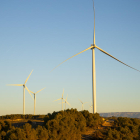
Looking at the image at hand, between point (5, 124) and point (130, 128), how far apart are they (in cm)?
1922

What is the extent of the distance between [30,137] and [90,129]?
1558 centimetres

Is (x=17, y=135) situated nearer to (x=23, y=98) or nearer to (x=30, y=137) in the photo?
(x=30, y=137)

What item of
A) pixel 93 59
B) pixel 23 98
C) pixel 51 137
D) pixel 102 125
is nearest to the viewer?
pixel 51 137

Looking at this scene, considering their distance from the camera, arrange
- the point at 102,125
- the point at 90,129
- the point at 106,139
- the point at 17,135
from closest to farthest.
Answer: the point at 17,135
the point at 106,139
the point at 90,129
the point at 102,125

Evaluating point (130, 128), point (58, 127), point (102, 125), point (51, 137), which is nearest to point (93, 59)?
point (102, 125)

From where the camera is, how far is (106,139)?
27.6 m

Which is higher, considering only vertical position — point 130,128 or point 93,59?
point 93,59

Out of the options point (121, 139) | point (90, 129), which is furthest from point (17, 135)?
point (90, 129)

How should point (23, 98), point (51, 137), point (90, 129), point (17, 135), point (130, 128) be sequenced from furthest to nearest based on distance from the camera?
point (23, 98) < point (90, 129) < point (130, 128) < point (51, 137) < point (17, 135)

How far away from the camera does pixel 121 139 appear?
2769cm

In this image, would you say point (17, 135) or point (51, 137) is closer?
point (17, 135)

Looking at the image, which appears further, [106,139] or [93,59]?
[93,59]

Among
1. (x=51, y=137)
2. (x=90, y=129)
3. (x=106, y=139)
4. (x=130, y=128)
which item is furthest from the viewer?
(x=90, y=129)

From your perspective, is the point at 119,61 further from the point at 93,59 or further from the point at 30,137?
the point at 30,137
